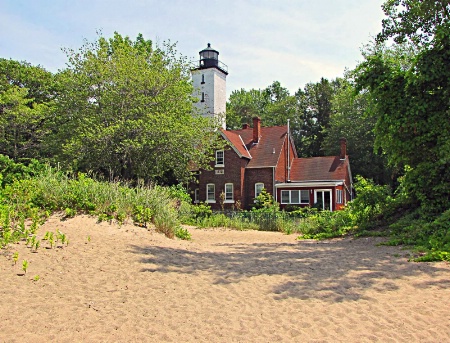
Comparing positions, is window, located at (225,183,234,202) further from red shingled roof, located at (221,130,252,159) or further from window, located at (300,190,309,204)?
window, located at (300,190,309,204)

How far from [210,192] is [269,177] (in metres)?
5.48

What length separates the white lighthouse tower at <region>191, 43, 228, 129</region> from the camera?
42.5 meters

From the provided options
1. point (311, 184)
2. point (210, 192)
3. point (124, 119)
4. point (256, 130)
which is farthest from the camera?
point (256, 130)

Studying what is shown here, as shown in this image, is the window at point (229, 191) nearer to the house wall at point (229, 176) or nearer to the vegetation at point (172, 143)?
the house wall at point (229, 176)

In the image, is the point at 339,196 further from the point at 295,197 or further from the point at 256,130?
the point at 256,130

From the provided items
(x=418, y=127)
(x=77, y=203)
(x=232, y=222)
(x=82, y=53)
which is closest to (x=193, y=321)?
(x=77, y=203)

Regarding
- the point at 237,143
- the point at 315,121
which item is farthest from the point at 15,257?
the point at 315,121

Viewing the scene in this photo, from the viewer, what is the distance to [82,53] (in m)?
27.7

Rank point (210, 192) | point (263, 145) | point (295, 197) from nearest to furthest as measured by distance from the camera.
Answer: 1. point (295, 197)
2. point (210, 192)
3. point (263, 145)

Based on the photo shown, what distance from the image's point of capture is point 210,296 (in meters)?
5.88

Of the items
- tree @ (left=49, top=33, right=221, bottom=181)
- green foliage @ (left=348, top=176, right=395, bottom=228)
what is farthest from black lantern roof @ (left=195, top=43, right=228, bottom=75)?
green foliage @ (left=348, top=176, right=395, bottom=228)

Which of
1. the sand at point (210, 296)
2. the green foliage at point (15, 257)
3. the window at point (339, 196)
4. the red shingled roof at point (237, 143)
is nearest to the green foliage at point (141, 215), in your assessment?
the sand at point (210, 296)

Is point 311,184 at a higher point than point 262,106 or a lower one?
lower

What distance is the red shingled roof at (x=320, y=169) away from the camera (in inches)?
1364
